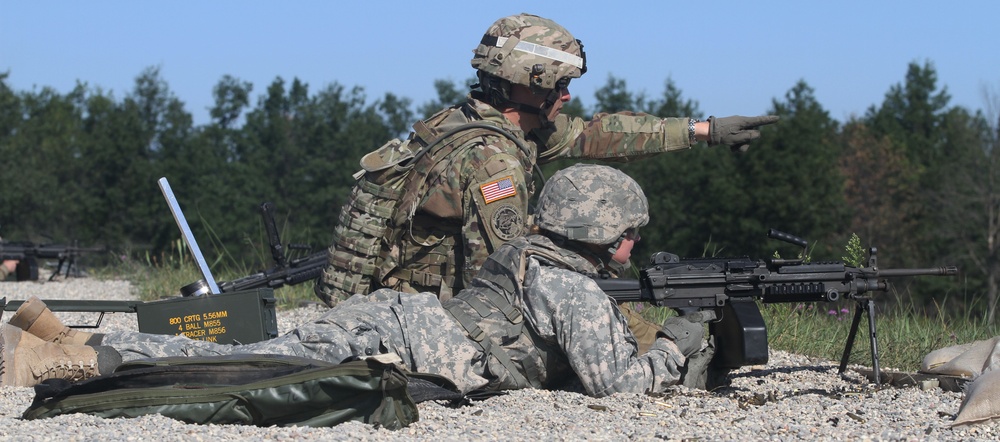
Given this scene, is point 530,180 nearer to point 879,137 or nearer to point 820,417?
point 820,417

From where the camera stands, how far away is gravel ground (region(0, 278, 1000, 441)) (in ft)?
14.0

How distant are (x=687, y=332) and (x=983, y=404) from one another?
1.42 metres

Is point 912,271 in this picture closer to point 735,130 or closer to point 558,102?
point 735,130

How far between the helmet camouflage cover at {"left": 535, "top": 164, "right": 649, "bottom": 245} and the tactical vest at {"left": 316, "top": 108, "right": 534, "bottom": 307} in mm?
1178

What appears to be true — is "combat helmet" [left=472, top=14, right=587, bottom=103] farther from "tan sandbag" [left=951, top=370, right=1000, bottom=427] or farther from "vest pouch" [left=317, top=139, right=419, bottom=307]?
"tan sandbag" [left=951, top=370, right=1000, bottom=427]

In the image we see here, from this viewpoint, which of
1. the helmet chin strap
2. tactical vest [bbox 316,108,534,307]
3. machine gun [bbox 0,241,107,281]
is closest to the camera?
the helmet chin strap

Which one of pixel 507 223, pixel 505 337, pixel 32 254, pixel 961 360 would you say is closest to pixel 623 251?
pixel 505 337

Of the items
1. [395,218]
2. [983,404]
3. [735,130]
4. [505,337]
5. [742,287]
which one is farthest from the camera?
[735,130]

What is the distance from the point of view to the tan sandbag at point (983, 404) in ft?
15.2

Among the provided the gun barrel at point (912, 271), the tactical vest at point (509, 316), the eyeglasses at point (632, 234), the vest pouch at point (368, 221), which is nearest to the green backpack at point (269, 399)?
the tactical vest at point (509, 316)

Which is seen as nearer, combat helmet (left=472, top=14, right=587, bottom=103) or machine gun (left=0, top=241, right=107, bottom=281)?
combat helmet (left=472, top=14, right=587, bottom=103)

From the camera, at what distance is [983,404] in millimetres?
4668

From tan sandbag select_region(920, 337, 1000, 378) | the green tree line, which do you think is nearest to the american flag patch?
tan sandbag select_region(920, 337, 1000, 378)

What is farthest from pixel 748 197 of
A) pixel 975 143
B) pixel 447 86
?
pixel 447 86
